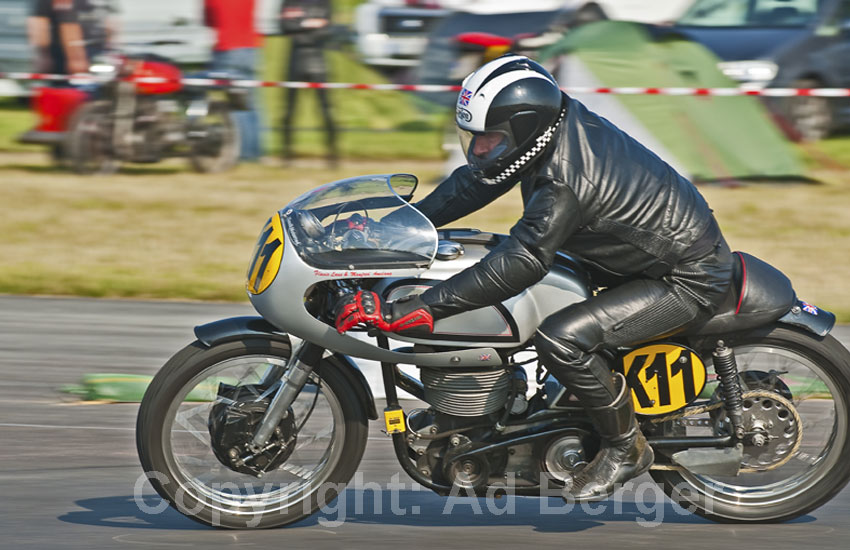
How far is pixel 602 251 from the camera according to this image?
4.59 metres

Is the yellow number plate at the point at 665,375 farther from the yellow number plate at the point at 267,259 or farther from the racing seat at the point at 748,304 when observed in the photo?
the yellow number plate at the point at 267,259

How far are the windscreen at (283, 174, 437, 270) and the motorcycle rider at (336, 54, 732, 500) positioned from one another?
19cm

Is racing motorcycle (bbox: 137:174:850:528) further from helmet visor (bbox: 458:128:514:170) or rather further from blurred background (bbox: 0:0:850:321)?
blurred background (bbox: 0:0:850:321)

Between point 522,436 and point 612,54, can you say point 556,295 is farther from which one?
point 612,54

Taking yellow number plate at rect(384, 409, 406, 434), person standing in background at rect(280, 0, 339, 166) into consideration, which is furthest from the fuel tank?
person standing in background at rect(280, 0, 339, 166)

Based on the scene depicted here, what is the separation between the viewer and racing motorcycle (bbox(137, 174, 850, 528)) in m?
4.59

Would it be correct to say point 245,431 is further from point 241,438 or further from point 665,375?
point 665,375

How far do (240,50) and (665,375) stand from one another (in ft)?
35.9

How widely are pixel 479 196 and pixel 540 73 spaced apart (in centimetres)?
63

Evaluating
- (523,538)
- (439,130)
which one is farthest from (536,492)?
(439,130)

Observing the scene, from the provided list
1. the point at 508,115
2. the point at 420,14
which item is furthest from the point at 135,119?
the point at 508,115

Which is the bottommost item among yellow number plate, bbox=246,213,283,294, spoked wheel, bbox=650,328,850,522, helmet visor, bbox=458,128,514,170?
spoked wheel, bbox=650,328,850,522

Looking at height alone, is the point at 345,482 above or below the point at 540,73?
below

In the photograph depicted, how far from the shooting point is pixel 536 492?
15.7ft
